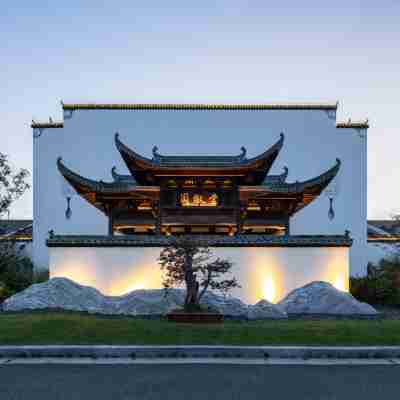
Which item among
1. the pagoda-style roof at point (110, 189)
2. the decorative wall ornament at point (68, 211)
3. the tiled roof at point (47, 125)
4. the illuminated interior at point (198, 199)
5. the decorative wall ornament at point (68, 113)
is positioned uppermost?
the decorative wall ornament at point (68, 113)

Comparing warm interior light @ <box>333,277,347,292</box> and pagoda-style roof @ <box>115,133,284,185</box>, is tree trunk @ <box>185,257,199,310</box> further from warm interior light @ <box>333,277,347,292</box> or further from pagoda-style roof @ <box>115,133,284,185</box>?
warm interior light @ <box>333,277,347,292</box>

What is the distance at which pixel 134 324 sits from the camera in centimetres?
812

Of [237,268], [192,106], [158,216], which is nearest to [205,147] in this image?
[192,106]

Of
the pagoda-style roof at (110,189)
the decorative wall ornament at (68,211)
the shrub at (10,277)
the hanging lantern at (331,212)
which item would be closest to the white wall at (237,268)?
the shrub at (10,277)

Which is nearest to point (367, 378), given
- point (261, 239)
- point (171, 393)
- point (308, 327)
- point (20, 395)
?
point (171, 393)

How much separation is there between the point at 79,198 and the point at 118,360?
782 inches

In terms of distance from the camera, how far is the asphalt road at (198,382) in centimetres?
439

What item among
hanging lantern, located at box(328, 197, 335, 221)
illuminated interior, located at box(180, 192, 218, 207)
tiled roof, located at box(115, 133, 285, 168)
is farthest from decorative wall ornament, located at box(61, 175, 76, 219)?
hanging lantern, located at box(328, 197, 335, 221)

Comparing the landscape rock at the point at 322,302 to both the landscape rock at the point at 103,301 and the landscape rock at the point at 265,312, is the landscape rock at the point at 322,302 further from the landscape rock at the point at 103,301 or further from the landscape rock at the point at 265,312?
the landscape rock at the point at 103,301

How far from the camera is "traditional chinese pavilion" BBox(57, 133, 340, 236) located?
612 inches

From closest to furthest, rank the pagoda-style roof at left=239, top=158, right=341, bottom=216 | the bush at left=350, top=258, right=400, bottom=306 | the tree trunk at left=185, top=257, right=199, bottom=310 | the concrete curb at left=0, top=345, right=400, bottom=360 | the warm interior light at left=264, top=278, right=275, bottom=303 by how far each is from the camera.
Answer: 1. the concrete curb at left=0, top=345, right=400, bottom=360
2. the tree trunk at left=185, top=257, right=199, bottom=310
3. the warm interior light at left=264, top=278, right=275, bottom=303
4. the bush at left=350, top=258, right=400, bottom=306
5. the pagoda-style roof at left=239, top=158, right=341, bottom=216

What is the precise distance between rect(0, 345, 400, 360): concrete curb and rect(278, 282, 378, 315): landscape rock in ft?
20.9

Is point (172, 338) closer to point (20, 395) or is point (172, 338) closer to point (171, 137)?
point (20, 395)

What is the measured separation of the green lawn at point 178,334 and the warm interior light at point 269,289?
5666 millimetres
